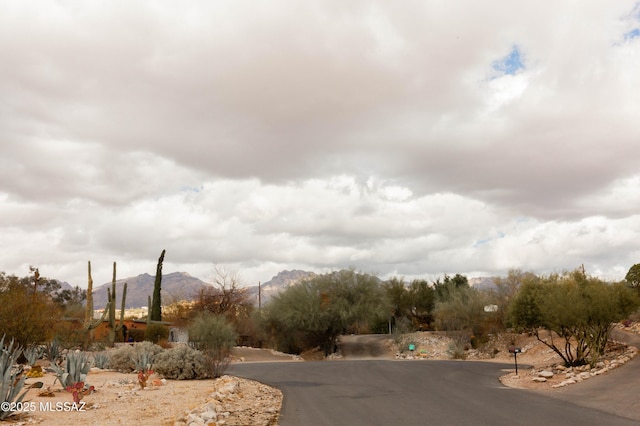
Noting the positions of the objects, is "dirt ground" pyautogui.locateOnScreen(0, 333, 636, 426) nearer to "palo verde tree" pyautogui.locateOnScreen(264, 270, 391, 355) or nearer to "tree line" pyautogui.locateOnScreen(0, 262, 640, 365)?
"tree line" pyautogui.locateOnScreen(0, 262, 640, 365)

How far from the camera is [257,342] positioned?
64.2m

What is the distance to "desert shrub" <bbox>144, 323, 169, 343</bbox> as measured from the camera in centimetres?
5572

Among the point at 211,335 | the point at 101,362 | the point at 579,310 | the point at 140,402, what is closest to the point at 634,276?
the point at 579,310

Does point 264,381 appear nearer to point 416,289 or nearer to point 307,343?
point 307,343

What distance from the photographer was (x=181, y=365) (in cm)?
2347

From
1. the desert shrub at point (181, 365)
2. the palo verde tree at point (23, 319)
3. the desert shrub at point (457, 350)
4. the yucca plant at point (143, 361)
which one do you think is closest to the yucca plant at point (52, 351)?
the palo verde tree at point (23, 319)

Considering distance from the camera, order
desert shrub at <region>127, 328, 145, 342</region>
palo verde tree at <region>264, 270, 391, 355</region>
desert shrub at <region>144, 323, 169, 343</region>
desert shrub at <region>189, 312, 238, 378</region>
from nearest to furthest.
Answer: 1. desert shrub at <region>189, 312, 238, 378</region>
2. desert shrub at <region>144, 323, 169, 343</region>
3. palo verde tree at <region>264, 270, 391, 355</region>
4. desert shrub at <region>127, 328, 145, 342</region>

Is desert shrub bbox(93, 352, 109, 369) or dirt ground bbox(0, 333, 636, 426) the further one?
desert shrub bbox(93, 352, 109, 369)

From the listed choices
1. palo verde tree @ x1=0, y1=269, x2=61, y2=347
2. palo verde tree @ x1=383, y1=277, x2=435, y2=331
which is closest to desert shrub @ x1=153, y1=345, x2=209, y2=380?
palo verde tree @ x1=0, y1=269, x2=61, y2=347

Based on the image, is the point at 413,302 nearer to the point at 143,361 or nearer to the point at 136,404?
the point at 143,361

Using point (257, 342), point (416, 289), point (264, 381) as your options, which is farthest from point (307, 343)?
point (264, 381)

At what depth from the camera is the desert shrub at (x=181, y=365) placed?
23250 mm

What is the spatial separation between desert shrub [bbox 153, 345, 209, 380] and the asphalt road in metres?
3.18

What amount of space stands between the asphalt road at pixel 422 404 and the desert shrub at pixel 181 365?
10.4 ft
